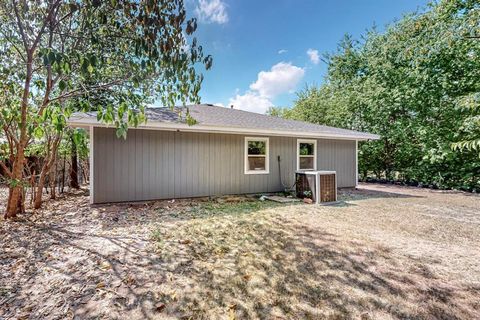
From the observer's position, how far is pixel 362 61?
48.6 feet

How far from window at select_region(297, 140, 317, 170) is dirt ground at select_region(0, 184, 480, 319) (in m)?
3.91

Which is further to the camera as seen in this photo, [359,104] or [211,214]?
[359,104]

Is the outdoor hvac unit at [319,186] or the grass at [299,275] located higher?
the outdoor hvac unit at [319,186]

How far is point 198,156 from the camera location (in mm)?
7199

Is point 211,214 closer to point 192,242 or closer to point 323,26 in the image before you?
point 192,242

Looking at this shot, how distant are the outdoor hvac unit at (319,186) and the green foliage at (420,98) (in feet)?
12.7

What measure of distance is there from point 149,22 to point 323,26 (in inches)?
406

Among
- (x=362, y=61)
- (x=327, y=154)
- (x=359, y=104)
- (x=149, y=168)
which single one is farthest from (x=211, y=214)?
(x=362, y=61)

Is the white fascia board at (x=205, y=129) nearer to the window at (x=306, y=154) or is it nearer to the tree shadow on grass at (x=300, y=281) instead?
the window at (x=306, y=154)

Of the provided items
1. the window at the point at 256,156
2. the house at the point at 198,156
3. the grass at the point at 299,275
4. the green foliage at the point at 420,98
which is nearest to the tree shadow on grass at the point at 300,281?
the grass at the point at 299,275

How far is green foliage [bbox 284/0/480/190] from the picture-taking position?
8766mm

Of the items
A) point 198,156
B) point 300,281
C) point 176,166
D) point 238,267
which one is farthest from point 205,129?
point 300,281

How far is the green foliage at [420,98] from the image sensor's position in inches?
345

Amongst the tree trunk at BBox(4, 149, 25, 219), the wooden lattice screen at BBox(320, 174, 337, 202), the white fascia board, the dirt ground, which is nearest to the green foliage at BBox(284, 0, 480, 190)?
the wooden lattice screen at BBox(320, 174, 337, 202)
